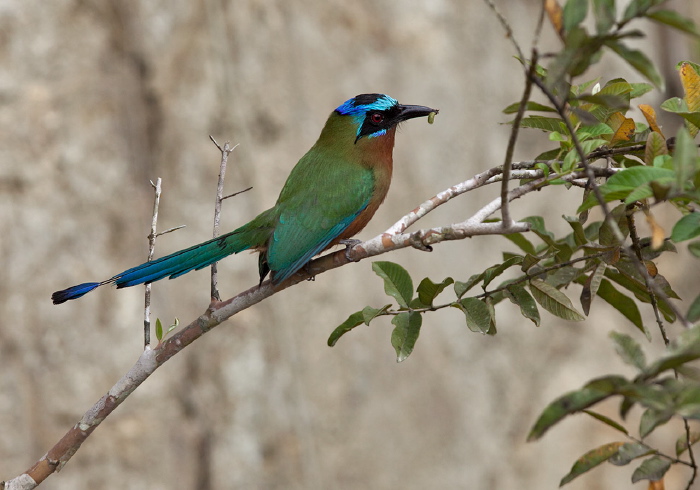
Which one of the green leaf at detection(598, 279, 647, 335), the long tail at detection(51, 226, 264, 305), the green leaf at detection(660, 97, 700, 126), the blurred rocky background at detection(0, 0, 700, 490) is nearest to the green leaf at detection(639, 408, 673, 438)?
the green leaf at detection(598, 279, 647, 335)

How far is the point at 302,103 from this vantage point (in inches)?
245

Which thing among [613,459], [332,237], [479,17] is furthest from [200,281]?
[613,459]

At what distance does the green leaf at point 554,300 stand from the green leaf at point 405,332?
1.22 feet

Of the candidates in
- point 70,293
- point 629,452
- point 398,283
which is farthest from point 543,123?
point 70,293

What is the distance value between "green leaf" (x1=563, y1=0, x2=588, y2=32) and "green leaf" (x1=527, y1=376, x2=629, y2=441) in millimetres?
673

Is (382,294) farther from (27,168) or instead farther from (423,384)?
(27,168)

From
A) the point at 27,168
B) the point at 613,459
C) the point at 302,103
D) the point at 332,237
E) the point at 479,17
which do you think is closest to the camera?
the point at 613,459

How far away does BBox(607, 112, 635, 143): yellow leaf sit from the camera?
2.42 m

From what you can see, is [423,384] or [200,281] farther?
[423,384]

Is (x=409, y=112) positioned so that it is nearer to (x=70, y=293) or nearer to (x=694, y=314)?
(x=70, y=293)

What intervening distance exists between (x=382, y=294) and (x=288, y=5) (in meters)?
2.48

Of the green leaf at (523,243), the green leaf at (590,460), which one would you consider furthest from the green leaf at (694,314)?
the green leaf at (523,243)

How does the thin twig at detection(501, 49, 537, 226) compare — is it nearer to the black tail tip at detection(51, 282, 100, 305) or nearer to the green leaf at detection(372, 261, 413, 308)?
the green leaf at detection(372, 261, 413, 308)

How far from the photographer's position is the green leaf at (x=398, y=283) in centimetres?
252
